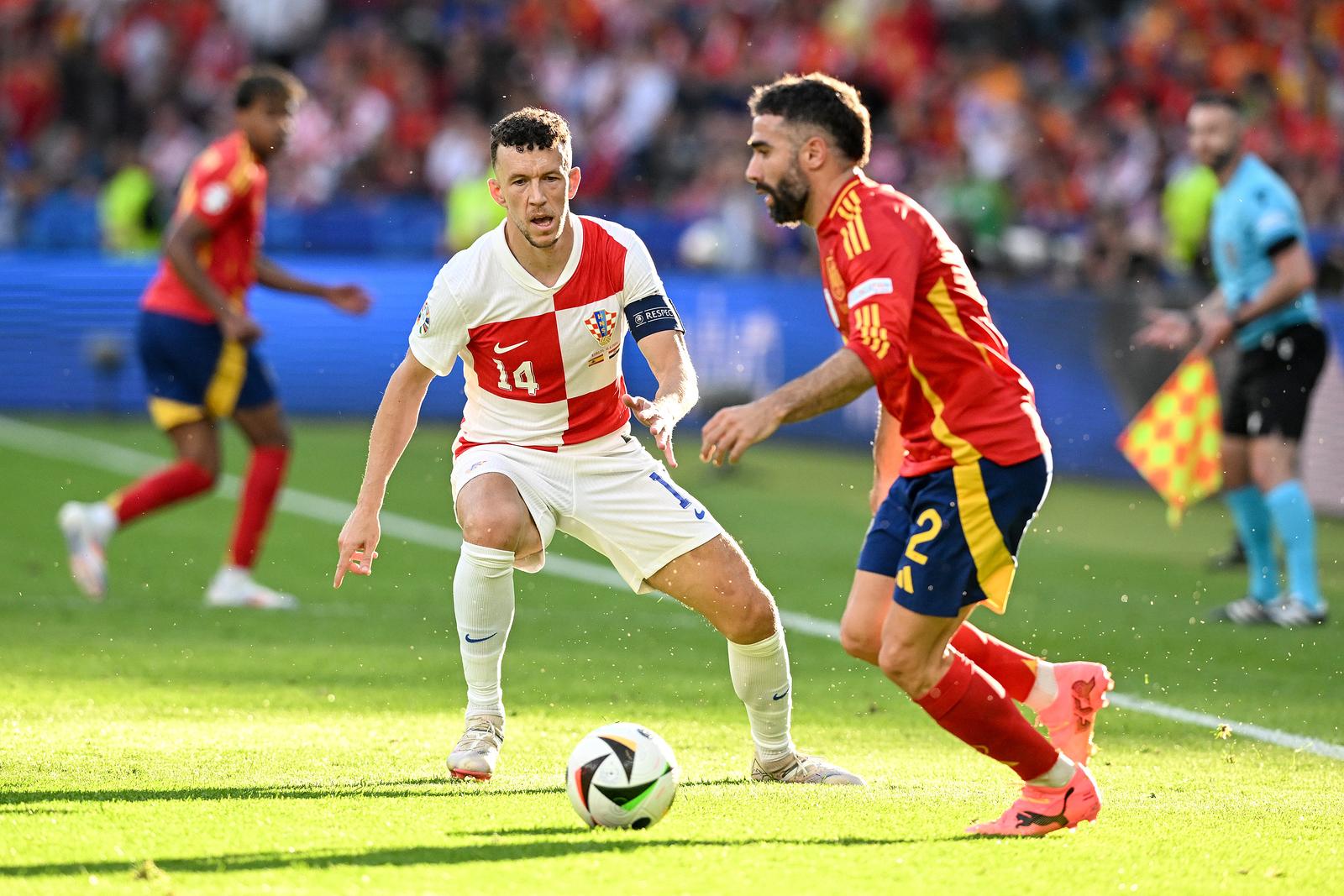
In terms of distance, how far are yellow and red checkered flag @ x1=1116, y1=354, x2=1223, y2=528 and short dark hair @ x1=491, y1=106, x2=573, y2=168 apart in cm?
598

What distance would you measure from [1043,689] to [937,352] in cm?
114

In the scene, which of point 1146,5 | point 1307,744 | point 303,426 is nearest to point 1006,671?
point 1307,744

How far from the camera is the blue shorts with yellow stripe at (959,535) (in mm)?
4918

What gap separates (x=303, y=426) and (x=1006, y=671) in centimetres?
1363

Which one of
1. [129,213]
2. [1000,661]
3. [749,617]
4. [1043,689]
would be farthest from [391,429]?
[129,213]

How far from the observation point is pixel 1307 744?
640 centimetres

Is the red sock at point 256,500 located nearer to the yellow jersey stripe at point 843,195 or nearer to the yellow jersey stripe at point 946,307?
the yellow jersey stripe at point 843,195

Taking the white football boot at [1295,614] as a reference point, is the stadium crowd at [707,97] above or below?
above

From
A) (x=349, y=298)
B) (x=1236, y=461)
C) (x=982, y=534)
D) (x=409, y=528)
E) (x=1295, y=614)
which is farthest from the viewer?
(x=409, y=528)

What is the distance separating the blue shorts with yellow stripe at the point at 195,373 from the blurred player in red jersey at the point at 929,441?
15.4 feet

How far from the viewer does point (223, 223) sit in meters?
9.27

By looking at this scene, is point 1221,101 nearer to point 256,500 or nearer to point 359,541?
point 256,500

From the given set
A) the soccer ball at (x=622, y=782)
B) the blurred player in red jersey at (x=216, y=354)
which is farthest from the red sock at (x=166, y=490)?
the soccer ball at (x=622, y=782)

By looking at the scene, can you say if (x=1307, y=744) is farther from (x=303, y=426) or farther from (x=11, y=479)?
(x=303, y=426)
